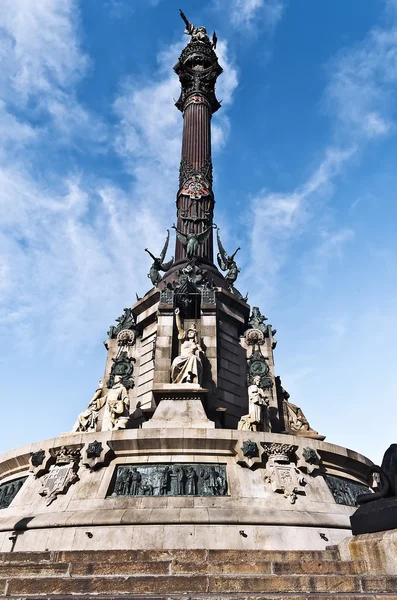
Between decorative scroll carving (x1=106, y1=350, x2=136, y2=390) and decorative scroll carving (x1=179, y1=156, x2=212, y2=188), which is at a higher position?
decorative scroll carving (x1=179, y1=156, x2=212, y2=188)

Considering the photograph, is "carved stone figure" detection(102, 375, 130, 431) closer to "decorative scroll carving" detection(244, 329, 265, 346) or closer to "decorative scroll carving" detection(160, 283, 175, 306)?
"decorative scroll carving" detection(160, 283, 175, 306)

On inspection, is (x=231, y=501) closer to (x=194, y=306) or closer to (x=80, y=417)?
(x=80, y=417)

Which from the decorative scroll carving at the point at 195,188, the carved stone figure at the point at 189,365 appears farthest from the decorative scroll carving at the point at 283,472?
the decorative scroll carving at the point at 195,188

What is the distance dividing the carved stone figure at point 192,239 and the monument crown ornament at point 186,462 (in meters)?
1.72

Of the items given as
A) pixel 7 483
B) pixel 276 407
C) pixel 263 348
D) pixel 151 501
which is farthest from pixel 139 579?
pixel 263 348

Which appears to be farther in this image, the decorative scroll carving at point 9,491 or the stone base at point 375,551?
the decorative scroll carving at point 9,491

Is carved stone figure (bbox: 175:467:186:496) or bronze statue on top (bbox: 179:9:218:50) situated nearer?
carved stone figure (bbox: 175:467:186:496)

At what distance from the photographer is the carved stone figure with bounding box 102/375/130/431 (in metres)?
16.8

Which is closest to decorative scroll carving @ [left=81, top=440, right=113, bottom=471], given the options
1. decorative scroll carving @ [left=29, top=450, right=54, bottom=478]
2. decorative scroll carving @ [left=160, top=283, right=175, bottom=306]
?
decorative scroll carving @ [left=29, top=450, right=54, bottom=478]

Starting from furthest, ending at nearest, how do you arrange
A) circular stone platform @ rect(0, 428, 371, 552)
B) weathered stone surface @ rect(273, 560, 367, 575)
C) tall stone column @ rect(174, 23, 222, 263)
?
tall stone column @ rect(174, 23, 222, 263)
circular stone platform @ rect(0, 428, 371, 552)
weathered stone surface @ rect(273, 560, 367, 575)

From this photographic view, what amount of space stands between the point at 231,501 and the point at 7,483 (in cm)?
844

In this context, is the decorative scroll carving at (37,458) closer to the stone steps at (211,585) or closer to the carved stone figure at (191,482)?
Answer: the carved stone figure at (191,482)

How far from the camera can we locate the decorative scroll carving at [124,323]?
24312 millimetres

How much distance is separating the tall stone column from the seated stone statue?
410 inches
